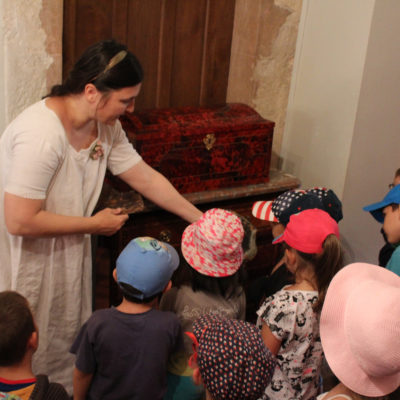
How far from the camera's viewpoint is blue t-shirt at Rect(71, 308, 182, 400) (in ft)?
5.64

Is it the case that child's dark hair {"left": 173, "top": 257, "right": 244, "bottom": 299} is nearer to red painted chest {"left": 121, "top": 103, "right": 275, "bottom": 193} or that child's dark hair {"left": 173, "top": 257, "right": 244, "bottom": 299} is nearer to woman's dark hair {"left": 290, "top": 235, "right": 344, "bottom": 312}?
woman's dark hair {"left": 290, "top": 235, "right": 344, "bottom": 312}

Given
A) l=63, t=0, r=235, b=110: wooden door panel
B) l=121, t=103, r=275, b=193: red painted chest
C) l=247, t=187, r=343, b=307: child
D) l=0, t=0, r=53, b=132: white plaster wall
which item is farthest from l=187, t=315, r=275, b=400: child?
l=63, t=0, r=235, b=110: wooden door panel

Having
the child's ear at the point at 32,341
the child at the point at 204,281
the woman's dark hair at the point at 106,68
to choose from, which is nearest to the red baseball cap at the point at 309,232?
the child at the point at 204,281

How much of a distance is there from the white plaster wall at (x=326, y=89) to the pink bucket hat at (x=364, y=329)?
166 cm

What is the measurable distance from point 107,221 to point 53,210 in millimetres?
196

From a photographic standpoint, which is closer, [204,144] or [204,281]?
[204,281]

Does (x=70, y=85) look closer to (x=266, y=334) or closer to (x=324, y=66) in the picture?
(x=266, y=334)

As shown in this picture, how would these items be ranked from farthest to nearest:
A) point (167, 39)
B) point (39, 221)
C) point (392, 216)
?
point (167, 39)
point (392, 216)
point (39, 221)

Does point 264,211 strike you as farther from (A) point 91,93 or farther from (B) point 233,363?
(B) point 233,363

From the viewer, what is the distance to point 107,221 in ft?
6.95

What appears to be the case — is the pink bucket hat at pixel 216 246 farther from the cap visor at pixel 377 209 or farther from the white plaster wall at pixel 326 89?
the white plaster wall at pixel 326 89

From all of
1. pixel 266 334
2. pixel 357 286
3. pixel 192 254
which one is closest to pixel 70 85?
pixel 192 254

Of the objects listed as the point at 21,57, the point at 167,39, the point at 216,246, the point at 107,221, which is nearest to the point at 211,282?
the point at 216,246

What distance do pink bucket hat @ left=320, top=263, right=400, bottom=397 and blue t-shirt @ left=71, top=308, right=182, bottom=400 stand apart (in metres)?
0.51
